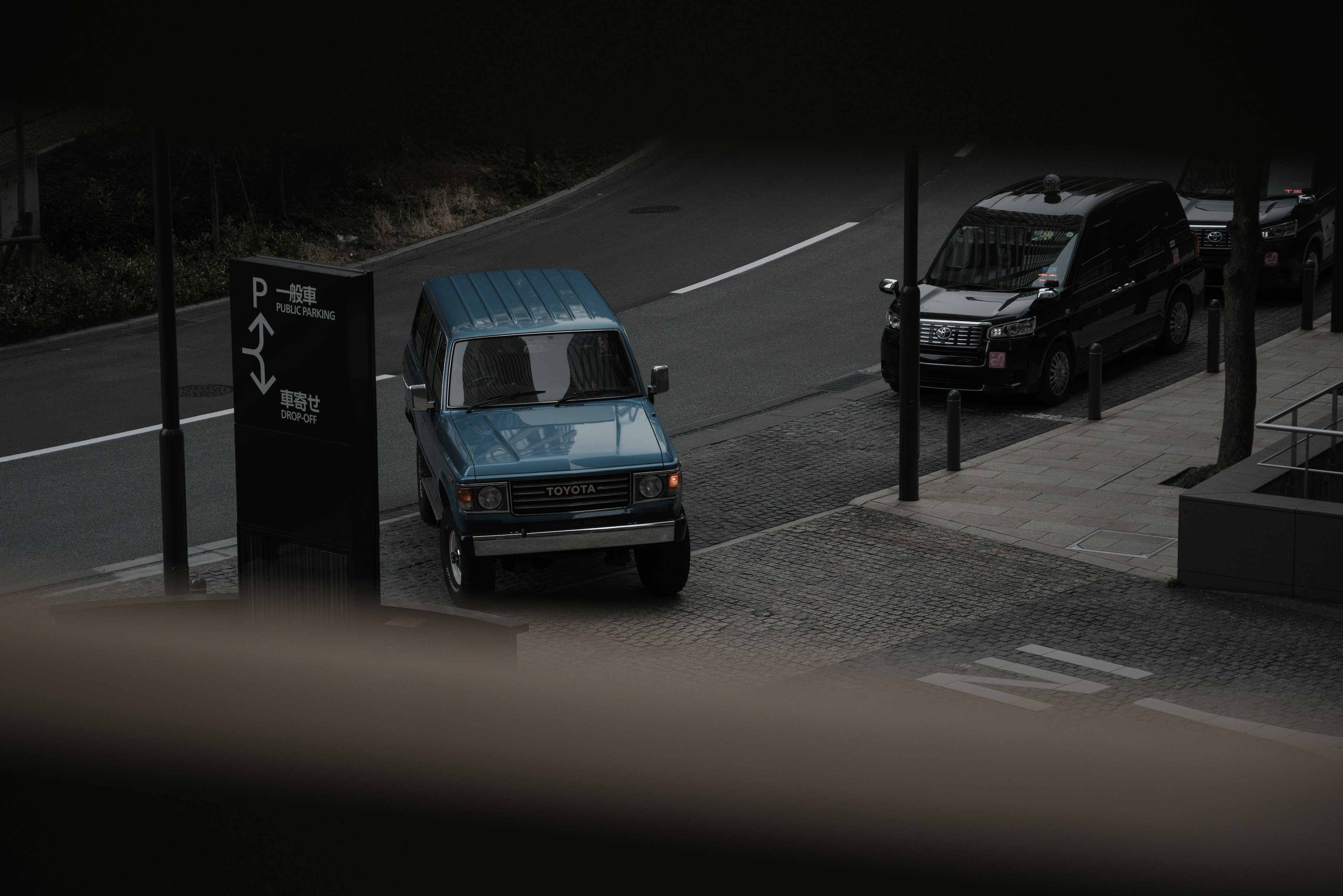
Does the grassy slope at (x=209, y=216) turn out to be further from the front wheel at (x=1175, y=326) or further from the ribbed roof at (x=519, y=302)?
the front wheel at (x=1175, y=326)

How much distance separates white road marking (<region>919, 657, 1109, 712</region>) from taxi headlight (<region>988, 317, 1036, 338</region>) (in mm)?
6758

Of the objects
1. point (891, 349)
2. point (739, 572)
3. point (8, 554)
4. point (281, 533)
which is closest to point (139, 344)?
point (8, 554)

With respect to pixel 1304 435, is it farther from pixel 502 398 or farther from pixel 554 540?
pixel 502 398

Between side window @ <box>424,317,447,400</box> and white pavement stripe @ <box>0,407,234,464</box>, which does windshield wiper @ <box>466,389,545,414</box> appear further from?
white pavement stripe @ <box>0,407,234,464</box>

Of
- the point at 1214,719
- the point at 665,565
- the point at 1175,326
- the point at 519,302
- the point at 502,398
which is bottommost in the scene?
the point at 1214,719

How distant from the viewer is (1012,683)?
875 centimetres

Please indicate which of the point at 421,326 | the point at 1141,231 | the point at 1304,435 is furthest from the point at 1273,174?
the point at 1141,231

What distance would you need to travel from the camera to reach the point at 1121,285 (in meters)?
16.5

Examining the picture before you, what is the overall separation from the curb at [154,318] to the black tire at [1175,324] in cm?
657

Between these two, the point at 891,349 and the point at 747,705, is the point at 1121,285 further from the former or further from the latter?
the point at 747,705

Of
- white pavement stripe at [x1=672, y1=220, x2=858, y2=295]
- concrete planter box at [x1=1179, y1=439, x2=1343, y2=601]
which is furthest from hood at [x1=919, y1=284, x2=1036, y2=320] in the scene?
white pavement stripe at [x1=672, y1=220, x2=858, y2=295]

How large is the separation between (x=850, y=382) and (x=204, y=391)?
7.34 metres

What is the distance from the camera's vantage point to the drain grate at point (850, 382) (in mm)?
16750

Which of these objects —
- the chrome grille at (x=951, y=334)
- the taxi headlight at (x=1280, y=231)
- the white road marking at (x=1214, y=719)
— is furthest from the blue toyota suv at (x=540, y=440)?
the taxi headlight at (x=1280, y=231)
